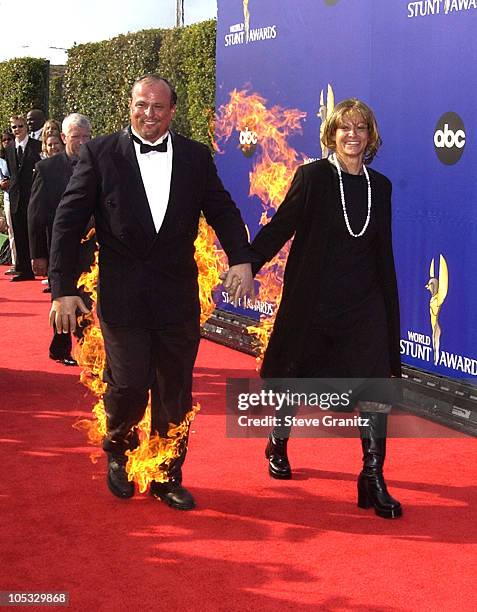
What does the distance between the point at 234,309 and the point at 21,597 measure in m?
6.32

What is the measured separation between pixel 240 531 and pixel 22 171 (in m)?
10.5

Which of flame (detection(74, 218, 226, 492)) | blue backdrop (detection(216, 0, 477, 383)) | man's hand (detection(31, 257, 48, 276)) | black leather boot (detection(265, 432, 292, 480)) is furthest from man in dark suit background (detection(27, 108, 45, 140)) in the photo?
black leather boot (detection(265, 432, 292, 480))

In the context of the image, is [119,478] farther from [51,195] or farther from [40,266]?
[51,195]

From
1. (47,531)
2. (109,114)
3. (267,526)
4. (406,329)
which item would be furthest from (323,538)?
(109,114)

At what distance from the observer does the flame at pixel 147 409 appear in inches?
217

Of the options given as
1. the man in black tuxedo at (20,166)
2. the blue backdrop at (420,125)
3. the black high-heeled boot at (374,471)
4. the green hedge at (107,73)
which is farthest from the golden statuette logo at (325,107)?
the man in black tuxedo at (20,166)

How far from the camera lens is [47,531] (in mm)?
5070

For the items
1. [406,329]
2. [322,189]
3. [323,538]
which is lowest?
[323,538]

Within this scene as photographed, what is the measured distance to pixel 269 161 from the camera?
31.2 ft

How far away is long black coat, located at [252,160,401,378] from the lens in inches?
214

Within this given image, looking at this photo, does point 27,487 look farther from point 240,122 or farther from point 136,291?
point 240,122

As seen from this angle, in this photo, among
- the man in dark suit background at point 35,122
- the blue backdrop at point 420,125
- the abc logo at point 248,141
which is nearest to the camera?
the blue backdrop at point 420,125

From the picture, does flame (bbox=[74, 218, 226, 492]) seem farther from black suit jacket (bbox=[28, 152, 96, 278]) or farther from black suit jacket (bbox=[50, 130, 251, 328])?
black suit jacket (bbox=[50, 130, 251, 328])

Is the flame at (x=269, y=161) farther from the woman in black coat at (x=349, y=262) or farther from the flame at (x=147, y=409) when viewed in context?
the woman in black coat at (x=349, y=262)
